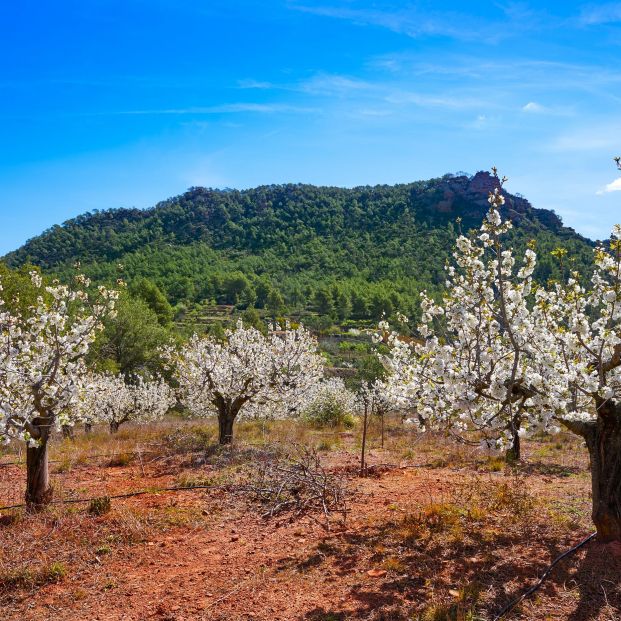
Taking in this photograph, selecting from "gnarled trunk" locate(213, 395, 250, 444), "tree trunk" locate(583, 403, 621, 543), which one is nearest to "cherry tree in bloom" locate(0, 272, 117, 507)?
"gnarled trunk" locate(213, 395, 250, 444)

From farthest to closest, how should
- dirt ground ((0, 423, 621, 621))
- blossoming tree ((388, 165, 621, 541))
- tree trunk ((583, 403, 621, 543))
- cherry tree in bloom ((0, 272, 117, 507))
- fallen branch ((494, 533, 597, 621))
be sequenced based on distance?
cherry tree in bloom ((0, 272, 117, 507)), tree trunk ((583, 403, 621, 543)), blossoming tree ((388, 165, 621, 541)), dirt ground ((0, 423, 621, 621)), fallen branch ((494, 533, 597, 621))

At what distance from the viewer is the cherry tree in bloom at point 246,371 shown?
15.4 metres

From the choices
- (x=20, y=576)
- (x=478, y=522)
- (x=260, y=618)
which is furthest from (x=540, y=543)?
(x=20, y=576)

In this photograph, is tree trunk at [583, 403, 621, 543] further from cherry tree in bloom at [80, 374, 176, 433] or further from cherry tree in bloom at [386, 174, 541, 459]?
cherry tree in bloom at [80, 374, 176, 433]

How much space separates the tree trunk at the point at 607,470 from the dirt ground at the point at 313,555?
1.05 ft

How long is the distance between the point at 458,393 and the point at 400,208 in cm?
9965

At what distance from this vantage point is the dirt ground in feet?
18.5

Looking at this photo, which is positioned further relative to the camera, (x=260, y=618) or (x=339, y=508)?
(x=339, y=508)

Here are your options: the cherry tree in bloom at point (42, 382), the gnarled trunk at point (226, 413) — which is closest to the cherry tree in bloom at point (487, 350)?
the cherry tree in bloom at point (42, 382)

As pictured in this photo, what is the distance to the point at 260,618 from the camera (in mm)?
5480

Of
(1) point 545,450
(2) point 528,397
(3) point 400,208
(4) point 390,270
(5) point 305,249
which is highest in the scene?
(3) point 400,208

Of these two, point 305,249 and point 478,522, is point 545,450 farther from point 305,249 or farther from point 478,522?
point 305,249

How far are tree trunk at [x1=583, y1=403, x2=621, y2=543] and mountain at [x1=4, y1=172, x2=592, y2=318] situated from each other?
2182 inches

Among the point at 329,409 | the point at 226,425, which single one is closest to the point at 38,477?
the point at 226,425
